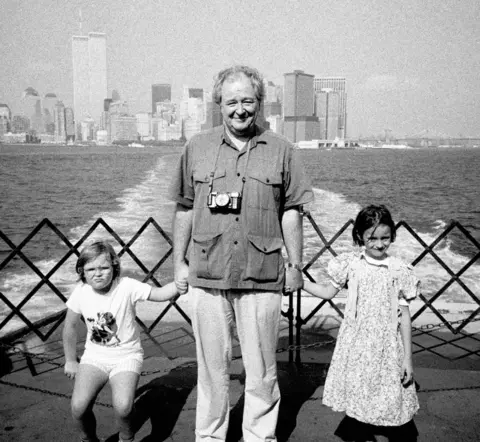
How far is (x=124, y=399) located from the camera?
291 cm

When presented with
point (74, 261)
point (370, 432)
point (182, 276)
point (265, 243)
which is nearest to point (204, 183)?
point (265, 243)

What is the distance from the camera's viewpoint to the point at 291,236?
2.90m

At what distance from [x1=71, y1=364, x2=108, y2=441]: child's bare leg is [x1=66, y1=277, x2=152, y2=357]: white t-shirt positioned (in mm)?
126

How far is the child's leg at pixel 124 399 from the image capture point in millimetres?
2900

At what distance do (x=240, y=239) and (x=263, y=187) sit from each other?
0.31 meters

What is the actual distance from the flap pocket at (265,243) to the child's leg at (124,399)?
1121 millimetres

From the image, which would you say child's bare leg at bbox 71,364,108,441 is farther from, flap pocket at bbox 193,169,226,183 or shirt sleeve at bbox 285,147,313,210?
shirt sleeve at bbox 285,147,313,210

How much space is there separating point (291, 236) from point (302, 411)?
139 cm

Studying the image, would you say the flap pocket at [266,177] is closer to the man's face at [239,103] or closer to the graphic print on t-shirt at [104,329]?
the man's face at [239,103]

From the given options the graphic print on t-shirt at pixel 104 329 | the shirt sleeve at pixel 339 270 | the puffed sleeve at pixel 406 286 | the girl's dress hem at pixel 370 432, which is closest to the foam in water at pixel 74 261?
the graphic print on t-shirt at pixel 104 329

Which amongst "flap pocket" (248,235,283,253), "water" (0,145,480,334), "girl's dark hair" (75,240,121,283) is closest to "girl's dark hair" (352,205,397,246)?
"flap pocket" (248,235,283,253)

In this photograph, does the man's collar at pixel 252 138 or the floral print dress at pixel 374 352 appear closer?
the man's collar at pixel 252 138

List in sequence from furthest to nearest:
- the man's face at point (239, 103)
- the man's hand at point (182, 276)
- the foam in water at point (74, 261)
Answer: the foam in water at point (74, 261) → the man's hand at point (182, 276) → the man's face at point (239, 103)

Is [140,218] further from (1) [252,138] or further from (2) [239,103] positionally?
(2) [239,103]
